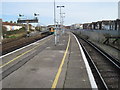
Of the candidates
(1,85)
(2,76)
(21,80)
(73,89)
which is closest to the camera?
(73,89)

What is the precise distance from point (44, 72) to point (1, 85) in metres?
2.35

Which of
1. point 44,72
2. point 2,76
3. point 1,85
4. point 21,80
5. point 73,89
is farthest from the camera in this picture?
point 44,72

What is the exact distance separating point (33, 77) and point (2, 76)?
5.37 ft

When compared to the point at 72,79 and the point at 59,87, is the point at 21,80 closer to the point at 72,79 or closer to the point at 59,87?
the point at 59,87

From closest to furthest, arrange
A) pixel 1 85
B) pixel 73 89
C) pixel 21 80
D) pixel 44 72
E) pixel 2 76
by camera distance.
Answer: pixel 73 89
pixel 1 85
pixel 21 80
pixel 2 76
pixel 44 72

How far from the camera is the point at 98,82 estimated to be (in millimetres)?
7297

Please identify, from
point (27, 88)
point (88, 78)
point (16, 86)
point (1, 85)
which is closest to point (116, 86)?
point (88, 78)

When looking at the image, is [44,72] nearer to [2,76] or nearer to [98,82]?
[2,76]

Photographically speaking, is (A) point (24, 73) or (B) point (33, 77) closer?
(B) point (33, 77)

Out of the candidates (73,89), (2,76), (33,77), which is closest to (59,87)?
(73,89)

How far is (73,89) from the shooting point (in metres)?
5.44

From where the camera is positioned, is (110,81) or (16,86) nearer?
(16,86)

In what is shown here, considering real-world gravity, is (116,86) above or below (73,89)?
below

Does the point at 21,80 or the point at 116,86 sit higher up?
the point at 21,80
